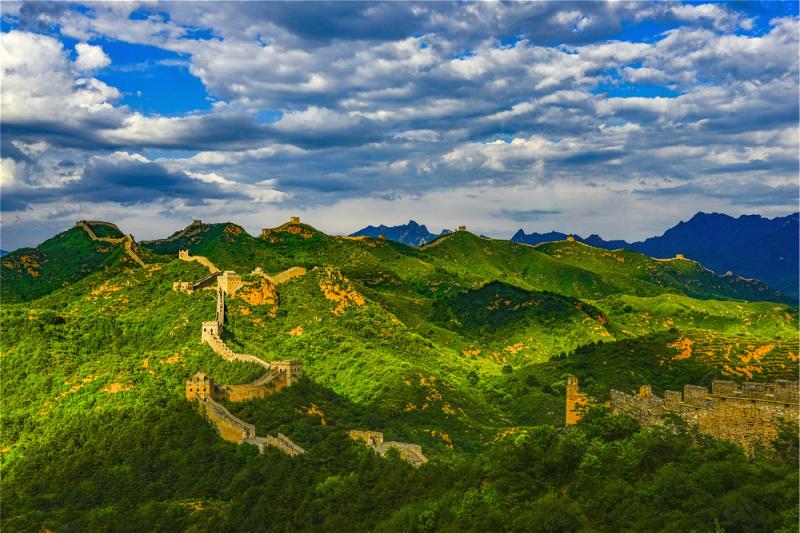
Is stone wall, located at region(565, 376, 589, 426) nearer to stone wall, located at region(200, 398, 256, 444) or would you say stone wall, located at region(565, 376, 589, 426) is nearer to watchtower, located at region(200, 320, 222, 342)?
stone wall, located at region(200, 398, 256, 444)

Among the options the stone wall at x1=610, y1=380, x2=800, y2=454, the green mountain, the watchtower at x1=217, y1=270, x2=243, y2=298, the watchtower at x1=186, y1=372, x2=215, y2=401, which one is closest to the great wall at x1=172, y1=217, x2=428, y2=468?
the watchtower at x1=186, y1=372, x2=215, y2=401

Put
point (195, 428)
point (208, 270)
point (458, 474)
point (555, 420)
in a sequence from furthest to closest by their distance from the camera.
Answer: point (208, 270), point (555, 420), point (195, 428), point (458, 474)

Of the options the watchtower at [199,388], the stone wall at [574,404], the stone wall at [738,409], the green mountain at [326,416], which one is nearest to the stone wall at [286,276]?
the green mountain at [326,416]

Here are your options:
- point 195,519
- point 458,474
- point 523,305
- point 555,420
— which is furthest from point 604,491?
point 523,305

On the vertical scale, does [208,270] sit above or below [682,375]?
above

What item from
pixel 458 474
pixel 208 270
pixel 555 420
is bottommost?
pixel 555 420

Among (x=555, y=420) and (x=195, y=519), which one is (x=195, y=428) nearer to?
(x=195, y=519)

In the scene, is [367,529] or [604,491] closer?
[604,491]
